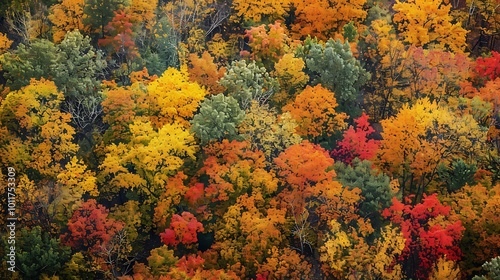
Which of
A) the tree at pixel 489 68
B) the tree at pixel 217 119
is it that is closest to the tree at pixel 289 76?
the tree at pixel 217 119

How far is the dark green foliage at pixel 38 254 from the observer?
54750 mm

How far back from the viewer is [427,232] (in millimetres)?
55500

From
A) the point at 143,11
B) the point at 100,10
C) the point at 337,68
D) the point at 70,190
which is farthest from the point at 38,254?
the point at 337,68

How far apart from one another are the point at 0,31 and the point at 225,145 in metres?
31.8

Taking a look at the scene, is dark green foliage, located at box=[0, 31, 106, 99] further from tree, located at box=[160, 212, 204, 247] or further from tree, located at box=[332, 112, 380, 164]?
tree, located at box=[332, 112, 380, 164]

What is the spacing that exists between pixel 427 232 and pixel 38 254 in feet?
97.0

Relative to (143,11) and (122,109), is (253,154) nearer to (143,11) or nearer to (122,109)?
(122,109)

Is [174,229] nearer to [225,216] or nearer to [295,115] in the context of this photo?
[225,216]

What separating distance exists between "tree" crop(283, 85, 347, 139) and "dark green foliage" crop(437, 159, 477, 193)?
31.1 ft

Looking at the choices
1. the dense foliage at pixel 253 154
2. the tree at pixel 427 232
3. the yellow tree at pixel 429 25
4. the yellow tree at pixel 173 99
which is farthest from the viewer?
the yellow tree at pixel 429 25

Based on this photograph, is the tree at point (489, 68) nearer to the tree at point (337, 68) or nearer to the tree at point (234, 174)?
the tree at point (337, 68)

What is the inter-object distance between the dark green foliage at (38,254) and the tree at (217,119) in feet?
45.6

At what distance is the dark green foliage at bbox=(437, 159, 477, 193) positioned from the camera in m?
57.2

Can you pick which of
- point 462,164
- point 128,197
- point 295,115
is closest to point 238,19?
point 295,115
